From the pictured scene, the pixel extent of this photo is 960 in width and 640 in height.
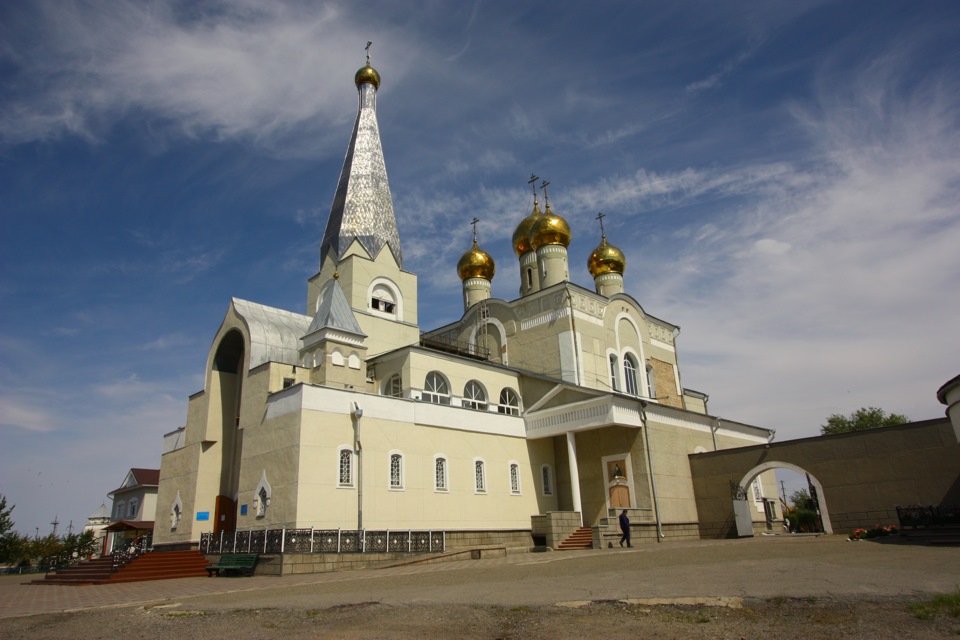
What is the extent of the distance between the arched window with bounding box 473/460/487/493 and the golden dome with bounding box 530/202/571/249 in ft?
42.3

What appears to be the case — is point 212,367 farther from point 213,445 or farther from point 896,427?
point 896,427

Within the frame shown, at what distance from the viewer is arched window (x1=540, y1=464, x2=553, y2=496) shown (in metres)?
24.5

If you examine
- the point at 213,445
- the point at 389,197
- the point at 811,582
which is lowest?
the point at 811,582

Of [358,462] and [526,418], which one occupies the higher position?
[526,418]

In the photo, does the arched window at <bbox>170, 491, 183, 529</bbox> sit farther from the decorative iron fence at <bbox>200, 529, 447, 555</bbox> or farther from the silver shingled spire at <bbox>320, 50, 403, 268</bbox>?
the silver shingled spire at <bbox>320, 50, 403, 268</bbox>

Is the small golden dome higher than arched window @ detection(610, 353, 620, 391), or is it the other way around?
the small golden dome

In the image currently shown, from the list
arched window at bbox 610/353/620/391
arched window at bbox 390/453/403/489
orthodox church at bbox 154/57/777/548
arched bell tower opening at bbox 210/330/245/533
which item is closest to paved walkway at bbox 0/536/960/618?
orthodox church at bbox 154/57/777/548

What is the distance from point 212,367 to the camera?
954 inches

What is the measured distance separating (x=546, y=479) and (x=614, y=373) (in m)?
6.83

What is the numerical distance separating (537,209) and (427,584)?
25.3 metres

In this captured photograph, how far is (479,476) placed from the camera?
22.4m

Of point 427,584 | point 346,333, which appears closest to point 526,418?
point 346,333

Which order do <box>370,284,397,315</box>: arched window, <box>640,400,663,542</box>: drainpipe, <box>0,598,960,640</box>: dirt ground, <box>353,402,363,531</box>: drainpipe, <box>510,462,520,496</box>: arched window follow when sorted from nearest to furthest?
<box>0,598,960,640</box>: dirt ground < <box>353,402,363,531</box>: drainpipe < <box>640,400,663,542</box>: drainpipe < <box>510,462,520,496</box>: arched window < <box>370,284,397,315</box>: arched window

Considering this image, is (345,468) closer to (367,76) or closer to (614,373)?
(614,373)
